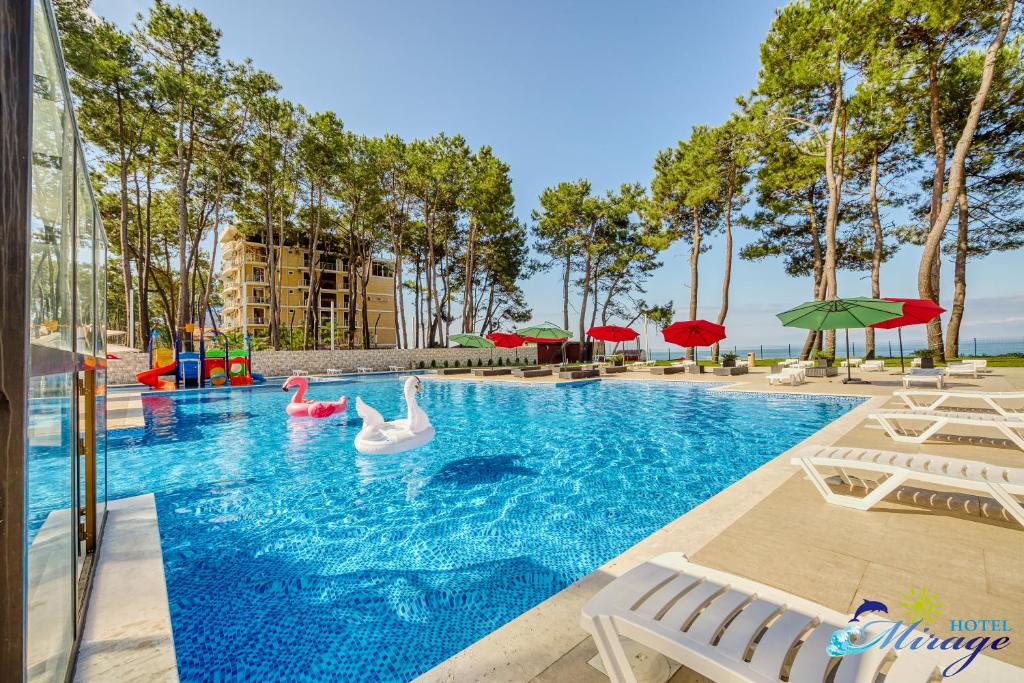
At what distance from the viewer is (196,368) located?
17.3m

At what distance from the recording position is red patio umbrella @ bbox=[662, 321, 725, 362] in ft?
58.0

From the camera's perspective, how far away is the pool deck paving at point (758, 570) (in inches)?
85.0

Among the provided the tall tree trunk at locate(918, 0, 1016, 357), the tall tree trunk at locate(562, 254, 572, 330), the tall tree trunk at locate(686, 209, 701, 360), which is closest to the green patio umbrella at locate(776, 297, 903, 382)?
the tall tree trunk at locate(918, 0, 1016, 357)

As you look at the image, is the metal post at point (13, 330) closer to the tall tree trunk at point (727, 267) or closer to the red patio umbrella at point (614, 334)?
the red patio umbrella at point (614, 334)

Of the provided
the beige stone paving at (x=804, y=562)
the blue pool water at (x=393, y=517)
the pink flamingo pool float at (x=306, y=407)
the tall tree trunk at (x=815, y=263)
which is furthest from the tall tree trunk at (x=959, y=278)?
the pink flamingo pool float at (x=306, y=407)

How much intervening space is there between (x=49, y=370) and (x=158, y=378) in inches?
796

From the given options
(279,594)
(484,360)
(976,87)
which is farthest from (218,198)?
(976,87)

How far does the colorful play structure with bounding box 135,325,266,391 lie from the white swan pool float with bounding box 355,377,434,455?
1528 centimetres

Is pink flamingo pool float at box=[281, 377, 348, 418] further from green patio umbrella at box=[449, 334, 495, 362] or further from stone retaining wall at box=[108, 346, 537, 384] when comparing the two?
stone retaining wall at box=[108, 346, 537, 384]

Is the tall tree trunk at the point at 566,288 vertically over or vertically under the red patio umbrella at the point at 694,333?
over

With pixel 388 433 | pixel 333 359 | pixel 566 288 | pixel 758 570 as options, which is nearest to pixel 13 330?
pixel 758 570

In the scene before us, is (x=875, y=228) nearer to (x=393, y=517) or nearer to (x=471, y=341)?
(x=471, y=341)

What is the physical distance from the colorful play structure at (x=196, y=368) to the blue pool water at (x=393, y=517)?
25.6ft

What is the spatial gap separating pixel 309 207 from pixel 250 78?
8303mm
